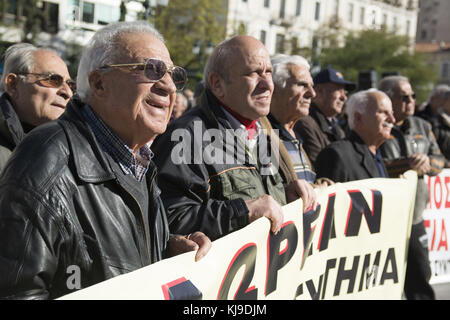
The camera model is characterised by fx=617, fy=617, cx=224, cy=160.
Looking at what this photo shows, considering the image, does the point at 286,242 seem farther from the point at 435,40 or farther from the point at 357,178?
the point at 435,40

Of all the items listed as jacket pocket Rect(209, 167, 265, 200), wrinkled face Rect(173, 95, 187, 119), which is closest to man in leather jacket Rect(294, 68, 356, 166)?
jacket pocket Rect(209, 167, 265, 200)

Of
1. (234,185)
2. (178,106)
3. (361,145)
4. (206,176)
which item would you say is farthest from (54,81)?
(178,106)

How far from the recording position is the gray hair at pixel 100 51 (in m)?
2.38

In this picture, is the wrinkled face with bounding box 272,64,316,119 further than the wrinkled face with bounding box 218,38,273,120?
Yes

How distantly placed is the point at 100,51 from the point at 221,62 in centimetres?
154

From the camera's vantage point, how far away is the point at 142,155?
2533 mm

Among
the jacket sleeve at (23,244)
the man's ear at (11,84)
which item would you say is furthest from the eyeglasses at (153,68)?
the man's ear at (11,84)

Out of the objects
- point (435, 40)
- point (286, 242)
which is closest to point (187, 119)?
point (286, 242)

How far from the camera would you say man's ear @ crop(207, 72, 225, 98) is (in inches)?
150

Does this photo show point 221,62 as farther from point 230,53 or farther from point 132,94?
point 132,94

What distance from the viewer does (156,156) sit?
10.8 feet

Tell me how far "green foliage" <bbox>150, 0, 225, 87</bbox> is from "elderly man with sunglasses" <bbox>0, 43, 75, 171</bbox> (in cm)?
2291

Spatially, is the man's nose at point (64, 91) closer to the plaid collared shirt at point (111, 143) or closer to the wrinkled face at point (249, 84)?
the wrinkled face at point (249, 84)

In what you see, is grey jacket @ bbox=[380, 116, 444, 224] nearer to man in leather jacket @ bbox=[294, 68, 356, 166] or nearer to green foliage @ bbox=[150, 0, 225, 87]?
man in leather jacket @ bbox=[294, 68, 356, 166]
